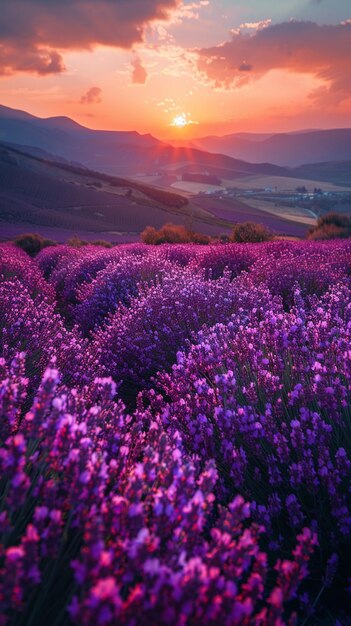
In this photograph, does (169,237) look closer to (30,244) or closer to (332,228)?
(30,244)

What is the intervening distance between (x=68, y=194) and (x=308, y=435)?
58.9m

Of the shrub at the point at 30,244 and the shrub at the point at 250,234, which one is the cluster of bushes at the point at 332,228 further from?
the shrub at the point at 30,244

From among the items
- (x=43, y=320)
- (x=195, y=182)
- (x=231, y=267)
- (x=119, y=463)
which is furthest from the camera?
(x=195, y=182)

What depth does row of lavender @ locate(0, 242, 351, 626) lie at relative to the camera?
0.92 m

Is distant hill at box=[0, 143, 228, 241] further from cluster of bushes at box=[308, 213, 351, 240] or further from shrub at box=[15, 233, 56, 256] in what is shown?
cluster of bushes at box=[308, 213, 351, 240]

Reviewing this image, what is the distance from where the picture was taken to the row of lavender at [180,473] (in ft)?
3.01

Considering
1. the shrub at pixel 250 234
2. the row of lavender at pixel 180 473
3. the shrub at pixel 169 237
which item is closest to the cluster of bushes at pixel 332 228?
the shrub at pixel 250 234

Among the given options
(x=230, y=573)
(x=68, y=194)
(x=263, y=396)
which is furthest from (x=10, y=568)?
(x=68, y=194)

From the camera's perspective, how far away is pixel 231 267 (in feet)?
25.8

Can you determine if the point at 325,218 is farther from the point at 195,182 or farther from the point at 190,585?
the point at 195,182

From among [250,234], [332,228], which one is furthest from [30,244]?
[332,228]

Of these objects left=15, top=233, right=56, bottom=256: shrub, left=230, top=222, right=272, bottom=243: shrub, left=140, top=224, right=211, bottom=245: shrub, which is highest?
left=230, top=222, right=272, bottom=243: shrub

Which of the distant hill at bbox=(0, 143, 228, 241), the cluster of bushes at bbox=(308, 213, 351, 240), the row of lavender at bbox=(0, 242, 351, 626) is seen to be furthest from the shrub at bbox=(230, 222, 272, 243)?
the distant hill at bbox=(0, 143, 228, 241)

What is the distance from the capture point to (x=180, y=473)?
3.92 ft
